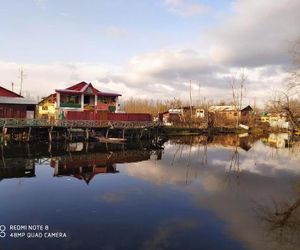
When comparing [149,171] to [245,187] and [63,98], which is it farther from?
[63,98]

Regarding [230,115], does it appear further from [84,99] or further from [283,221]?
[283,221]

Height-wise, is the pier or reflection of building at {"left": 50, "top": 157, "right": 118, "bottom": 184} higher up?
the pier

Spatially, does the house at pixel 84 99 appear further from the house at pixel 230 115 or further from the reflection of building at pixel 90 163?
the house at pixel 230 115

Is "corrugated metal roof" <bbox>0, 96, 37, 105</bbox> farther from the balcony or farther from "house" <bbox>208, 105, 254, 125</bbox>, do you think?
"house" <bbox>208, 105, 254, 125</bbox>

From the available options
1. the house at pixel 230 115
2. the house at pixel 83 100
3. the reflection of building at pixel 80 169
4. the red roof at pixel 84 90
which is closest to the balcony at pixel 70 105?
the house at pixel 83 100

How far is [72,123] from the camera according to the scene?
41594mm

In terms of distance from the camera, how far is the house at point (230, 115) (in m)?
83.5

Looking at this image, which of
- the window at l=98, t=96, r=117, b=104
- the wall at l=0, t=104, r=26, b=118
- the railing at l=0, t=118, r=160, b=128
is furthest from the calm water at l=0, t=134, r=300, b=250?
the window at l=98, t=96, r=117, b=104

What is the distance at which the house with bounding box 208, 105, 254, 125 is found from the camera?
83.5 m

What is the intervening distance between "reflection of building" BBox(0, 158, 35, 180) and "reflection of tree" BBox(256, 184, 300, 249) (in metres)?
16.1

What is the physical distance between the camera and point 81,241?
11336 mm

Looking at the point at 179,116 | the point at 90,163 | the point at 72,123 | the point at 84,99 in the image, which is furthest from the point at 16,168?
the point at 179,116

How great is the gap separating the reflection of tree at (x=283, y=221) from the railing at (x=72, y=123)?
98.4ft

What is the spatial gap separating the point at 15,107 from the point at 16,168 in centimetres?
2078
